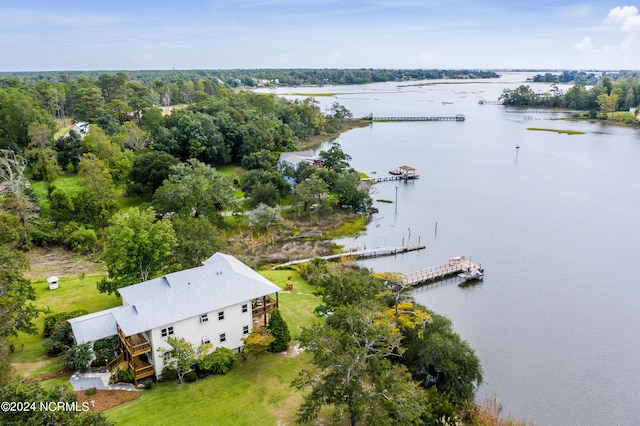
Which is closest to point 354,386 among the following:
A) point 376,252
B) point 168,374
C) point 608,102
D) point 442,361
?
point 442,361

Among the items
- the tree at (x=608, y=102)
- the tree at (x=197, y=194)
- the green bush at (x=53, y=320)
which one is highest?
the tree at (x=608, y=102)

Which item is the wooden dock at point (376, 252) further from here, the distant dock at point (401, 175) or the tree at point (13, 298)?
the distant dock at point (401, 175)

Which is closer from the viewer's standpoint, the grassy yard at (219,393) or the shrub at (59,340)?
the grassy yard at (219,393)

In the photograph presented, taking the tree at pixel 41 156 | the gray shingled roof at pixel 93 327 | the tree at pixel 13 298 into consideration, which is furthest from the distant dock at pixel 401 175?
the tree at pixel 13 298

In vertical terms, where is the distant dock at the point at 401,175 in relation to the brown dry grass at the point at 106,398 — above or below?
above

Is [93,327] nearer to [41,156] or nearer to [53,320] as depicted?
[53,320]
